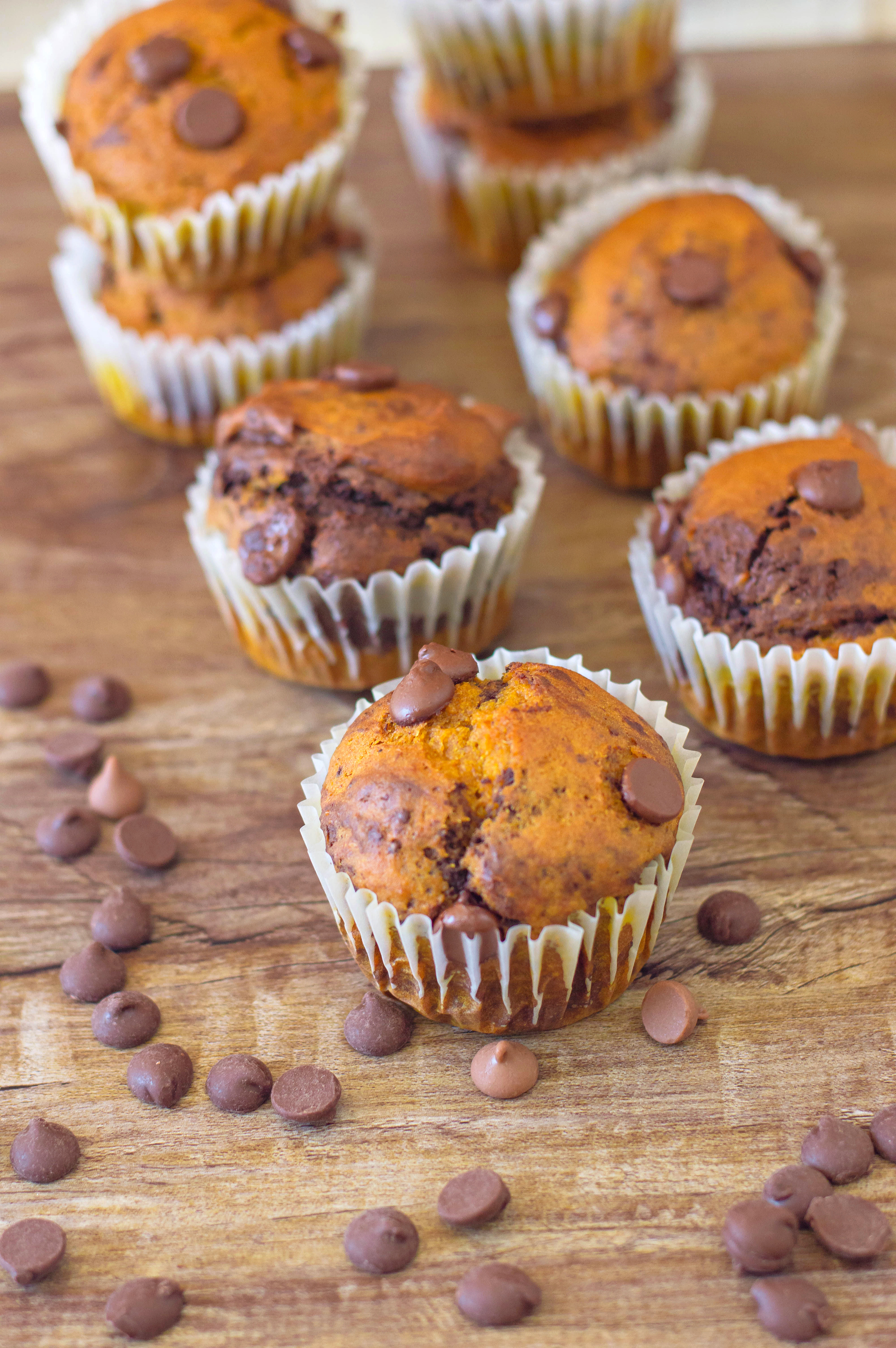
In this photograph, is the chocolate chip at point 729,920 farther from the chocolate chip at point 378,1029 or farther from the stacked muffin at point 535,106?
the stacked muffin at point 535,106

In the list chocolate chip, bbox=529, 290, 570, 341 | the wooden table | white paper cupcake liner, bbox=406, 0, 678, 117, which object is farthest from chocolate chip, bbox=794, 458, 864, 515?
white paper cupcake liner, bbox=406, 0, 678, 117

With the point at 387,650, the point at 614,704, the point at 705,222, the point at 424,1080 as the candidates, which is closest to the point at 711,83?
the point at 705,222

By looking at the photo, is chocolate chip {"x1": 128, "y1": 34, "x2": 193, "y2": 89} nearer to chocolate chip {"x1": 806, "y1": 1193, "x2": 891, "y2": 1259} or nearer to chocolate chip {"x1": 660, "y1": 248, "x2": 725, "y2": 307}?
chocolate chip {"x1": 660, "y1": 248, "x2": 725, "y2": 307}

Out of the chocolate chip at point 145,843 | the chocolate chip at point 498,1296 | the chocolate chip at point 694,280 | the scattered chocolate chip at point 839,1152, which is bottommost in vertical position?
the scattered chocolate chip at point 839,1152

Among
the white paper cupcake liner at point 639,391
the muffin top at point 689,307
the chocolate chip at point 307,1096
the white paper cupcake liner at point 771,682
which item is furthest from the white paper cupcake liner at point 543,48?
the chocolate chip at point 307,1096

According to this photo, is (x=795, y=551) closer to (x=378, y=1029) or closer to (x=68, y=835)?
(x=378, y=1029)

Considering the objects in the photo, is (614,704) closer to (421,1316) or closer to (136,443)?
(421,1316)
